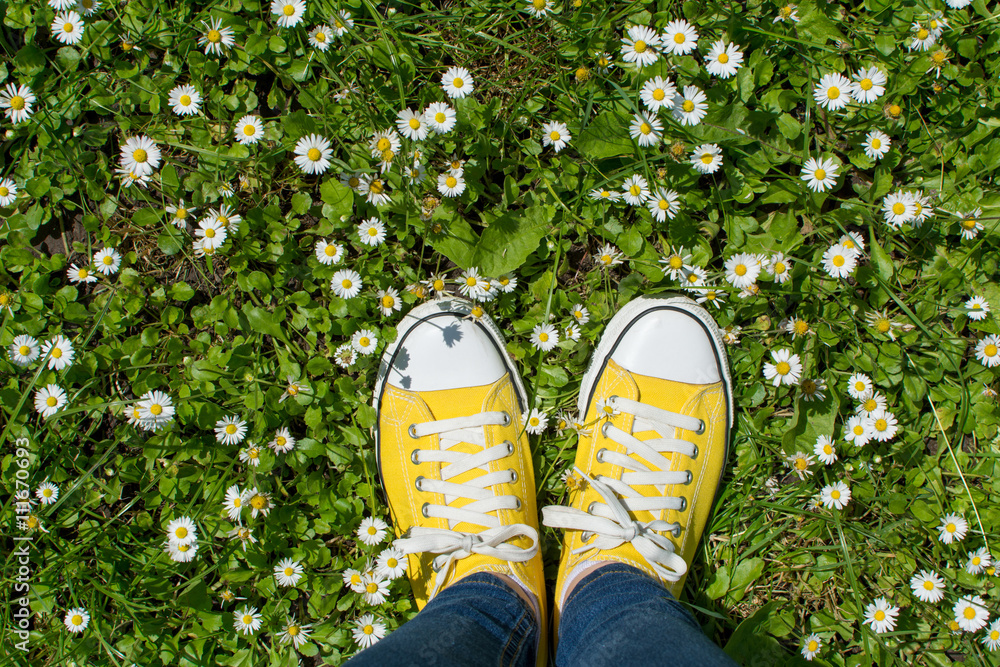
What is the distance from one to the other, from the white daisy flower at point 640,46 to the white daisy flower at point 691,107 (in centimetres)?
13

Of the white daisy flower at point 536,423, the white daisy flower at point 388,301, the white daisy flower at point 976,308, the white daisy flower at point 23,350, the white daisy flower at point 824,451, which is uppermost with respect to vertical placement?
the white daisy flower at point 23,350

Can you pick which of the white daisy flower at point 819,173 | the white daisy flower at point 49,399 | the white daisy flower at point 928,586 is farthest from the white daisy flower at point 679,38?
the white daisy flower at point 49,399

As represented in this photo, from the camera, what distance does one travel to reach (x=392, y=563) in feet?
5.50

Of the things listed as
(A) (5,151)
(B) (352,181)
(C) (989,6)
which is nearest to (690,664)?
(B) (352,181)

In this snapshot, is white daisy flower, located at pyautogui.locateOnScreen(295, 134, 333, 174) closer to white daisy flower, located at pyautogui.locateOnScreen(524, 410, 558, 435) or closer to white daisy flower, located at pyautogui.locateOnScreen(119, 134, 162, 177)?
white daisy flower, located at pyautogui.locateOnScreen(119, 134, 162, 177)

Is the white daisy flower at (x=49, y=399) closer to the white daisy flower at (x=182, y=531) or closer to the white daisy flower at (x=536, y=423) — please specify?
the white daisy flower at (x=182, y=531)

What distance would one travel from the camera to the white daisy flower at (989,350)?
68.8 inches

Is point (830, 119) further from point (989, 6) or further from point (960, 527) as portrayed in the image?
point (960, 527)

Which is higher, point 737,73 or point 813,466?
point 737,73

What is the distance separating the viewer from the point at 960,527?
177cm

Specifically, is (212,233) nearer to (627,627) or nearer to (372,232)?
(372,232)

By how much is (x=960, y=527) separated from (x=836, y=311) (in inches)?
29.0

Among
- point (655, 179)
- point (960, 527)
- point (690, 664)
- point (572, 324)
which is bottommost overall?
point (960, 527)

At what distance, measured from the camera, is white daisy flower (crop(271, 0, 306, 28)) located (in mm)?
1666
